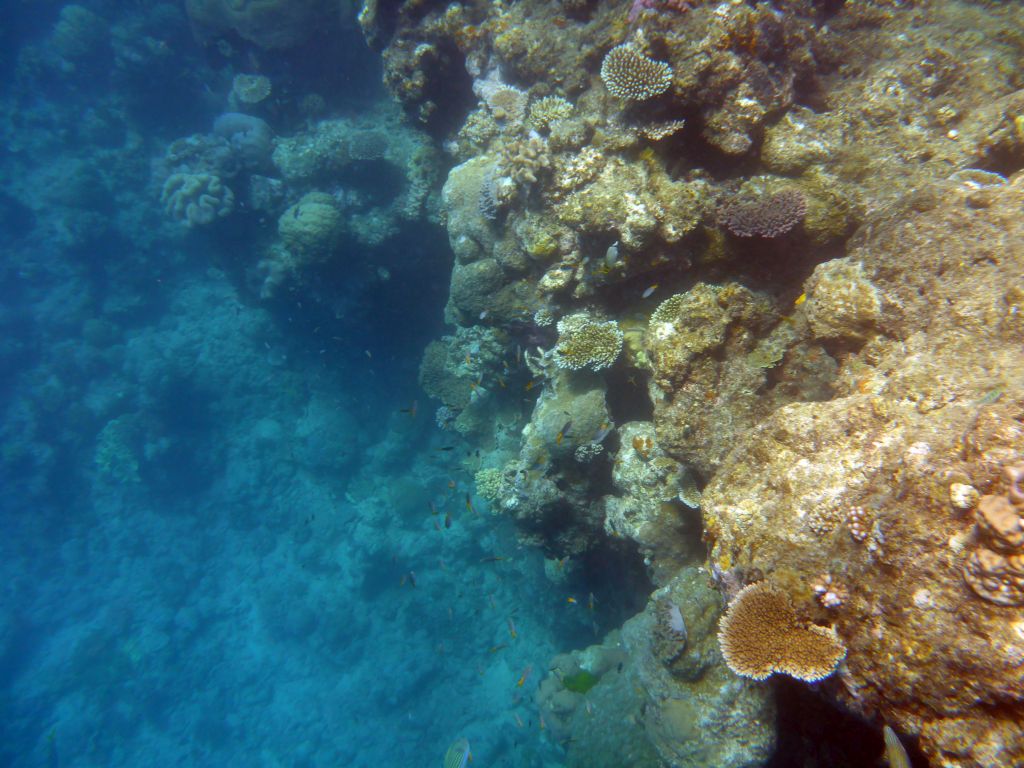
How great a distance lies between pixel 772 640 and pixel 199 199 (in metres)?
16.0

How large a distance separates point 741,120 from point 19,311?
79.7 feet

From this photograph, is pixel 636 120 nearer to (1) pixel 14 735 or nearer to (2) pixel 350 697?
(2) pixel 350 697

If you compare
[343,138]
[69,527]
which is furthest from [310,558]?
[343,138]

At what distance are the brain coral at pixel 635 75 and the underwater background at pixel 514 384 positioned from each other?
85 millimetres

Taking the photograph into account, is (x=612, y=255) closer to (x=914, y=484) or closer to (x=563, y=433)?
(x=563, y=433)

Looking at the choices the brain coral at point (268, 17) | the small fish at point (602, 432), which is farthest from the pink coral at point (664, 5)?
the brain coral at point (268, 17)

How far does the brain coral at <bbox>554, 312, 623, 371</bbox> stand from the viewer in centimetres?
645

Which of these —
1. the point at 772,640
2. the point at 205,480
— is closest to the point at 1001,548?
the point at 772,640

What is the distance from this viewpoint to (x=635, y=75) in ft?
17.9

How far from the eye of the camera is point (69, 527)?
59.2 feet

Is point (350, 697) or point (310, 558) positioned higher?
point (310, 558)

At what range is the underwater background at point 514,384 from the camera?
3301 mm

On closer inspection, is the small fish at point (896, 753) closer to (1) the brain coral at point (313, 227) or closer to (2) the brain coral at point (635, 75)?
(2) the brain coral at point (635, 75)

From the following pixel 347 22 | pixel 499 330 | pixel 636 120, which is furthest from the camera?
pixel 347 22
